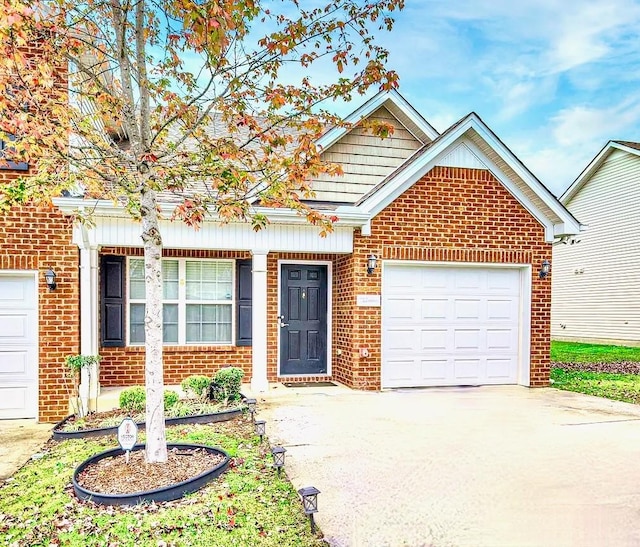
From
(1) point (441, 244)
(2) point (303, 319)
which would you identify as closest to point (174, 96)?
Result: (1) point (441, 244)

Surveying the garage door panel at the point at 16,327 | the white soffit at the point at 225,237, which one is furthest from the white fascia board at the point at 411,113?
the garage door panel at the point at 16,327

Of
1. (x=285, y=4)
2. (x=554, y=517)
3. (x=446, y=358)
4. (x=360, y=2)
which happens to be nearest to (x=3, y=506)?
(x=554, y=517)

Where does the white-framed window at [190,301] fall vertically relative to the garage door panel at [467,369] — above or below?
above

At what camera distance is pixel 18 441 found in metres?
6.56

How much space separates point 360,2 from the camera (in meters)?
5.35

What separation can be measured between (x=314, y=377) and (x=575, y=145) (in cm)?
2509

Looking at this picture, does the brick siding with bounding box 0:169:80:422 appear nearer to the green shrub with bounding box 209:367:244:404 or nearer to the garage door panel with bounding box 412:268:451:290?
the green shrub with bounding box 209:367:244:404

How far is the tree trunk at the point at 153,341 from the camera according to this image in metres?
4.85

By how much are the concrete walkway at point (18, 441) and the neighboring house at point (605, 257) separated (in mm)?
17455

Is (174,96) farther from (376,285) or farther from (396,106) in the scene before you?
(396,106)

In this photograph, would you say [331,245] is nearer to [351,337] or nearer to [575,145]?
[351,337]

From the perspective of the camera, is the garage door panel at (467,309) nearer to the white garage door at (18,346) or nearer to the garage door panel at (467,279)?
the garage door panel at (467,279)

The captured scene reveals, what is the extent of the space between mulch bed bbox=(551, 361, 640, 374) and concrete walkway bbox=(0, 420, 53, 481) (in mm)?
11369

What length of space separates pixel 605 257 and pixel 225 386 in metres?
17.5
